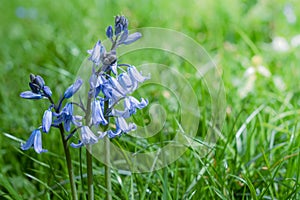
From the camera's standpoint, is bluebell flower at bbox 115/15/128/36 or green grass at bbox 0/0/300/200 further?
green grass at bbox 0/0/300/200

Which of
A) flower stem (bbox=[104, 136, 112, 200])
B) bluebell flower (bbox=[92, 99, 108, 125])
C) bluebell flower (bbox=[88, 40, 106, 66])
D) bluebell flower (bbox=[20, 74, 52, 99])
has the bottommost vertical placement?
flower stem (bbox=[104, 136, 112, 200])

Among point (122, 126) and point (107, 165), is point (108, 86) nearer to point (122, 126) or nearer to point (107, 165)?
point (122, 126)

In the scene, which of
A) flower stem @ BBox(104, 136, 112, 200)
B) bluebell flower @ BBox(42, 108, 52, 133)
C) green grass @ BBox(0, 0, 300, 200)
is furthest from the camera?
green grass @ BBox(0, 0, 300, 200)

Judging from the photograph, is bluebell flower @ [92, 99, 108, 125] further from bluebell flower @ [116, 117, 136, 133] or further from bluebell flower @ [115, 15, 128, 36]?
bluebell flower @ [115, 15, 128, 36]

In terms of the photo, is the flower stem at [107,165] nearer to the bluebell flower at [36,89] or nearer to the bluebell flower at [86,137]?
the bluebell flower at [86,137]

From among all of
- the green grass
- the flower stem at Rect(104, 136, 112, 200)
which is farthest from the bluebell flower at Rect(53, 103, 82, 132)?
the green grass

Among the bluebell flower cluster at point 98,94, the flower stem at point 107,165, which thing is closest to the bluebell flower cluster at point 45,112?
the bluebell flower cluster at point 98,94

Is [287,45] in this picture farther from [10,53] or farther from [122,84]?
[122,84]

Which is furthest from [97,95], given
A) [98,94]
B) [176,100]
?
[176,100]
